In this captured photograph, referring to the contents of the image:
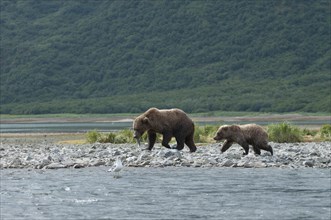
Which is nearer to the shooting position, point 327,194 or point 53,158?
point 327,194

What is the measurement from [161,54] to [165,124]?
117m

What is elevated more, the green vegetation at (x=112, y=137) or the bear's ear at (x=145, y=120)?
the bear's ear at (x=145, y=120)

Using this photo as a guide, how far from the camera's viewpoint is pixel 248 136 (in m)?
24.5

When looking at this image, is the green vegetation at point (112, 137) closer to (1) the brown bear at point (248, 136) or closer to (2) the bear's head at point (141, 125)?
(2) the bear's head at point (141, 125)

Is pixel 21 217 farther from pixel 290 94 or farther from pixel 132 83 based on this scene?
pixel 132 83

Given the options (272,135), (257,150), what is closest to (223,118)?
(272,135)

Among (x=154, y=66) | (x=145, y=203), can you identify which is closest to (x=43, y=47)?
(x=154, y=66)

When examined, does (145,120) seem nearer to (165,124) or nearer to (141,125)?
(141,125)

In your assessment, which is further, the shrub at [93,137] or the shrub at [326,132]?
the shrub at [93,137]

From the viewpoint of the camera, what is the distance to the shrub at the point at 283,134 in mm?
34219

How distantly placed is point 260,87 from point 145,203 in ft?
333

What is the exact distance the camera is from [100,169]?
77.7ft

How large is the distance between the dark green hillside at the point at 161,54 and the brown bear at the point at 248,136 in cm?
8239

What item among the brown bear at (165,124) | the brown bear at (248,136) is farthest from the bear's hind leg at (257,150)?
the brown bear at (165,124)
